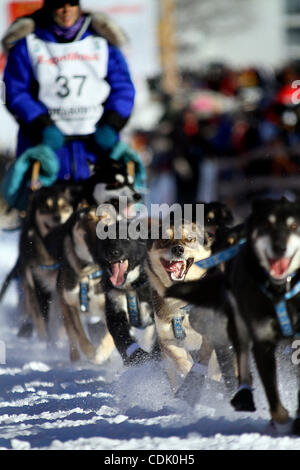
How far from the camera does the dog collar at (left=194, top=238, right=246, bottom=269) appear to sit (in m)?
2.81

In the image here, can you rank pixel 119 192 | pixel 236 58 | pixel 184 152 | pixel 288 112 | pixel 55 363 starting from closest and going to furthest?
1. pixel 119 192
2. pixel 55 363
3. pixel 288 112
4. pixel 184 152
5. pixel 236 58

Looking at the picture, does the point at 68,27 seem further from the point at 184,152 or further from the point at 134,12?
the point at 184,152

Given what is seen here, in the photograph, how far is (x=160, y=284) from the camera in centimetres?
323

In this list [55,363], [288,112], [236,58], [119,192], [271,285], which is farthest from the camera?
[236,58]

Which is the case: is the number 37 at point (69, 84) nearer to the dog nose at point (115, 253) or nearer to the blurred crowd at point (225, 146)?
the dog nose at point (115, 253)

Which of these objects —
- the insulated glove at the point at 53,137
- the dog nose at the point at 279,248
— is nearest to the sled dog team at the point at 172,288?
the dog nose at the point at 279,248

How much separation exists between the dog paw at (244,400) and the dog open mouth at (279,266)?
47 cm

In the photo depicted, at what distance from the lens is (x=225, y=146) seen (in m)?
10.4

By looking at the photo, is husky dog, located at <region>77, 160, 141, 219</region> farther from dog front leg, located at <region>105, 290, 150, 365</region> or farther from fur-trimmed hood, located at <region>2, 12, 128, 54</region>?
fur-trimmed hood, located at <region>2, 12, 128, 54</region>

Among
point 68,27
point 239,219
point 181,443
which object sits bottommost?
point 181,443

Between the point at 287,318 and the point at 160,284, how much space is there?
0.69m

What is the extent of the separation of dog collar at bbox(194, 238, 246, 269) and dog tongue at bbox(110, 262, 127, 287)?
45 centimetres

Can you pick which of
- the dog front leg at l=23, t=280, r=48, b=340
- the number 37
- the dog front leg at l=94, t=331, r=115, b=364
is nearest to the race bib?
the number 37

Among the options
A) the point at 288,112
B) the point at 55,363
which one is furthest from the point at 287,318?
the point at 288,112
